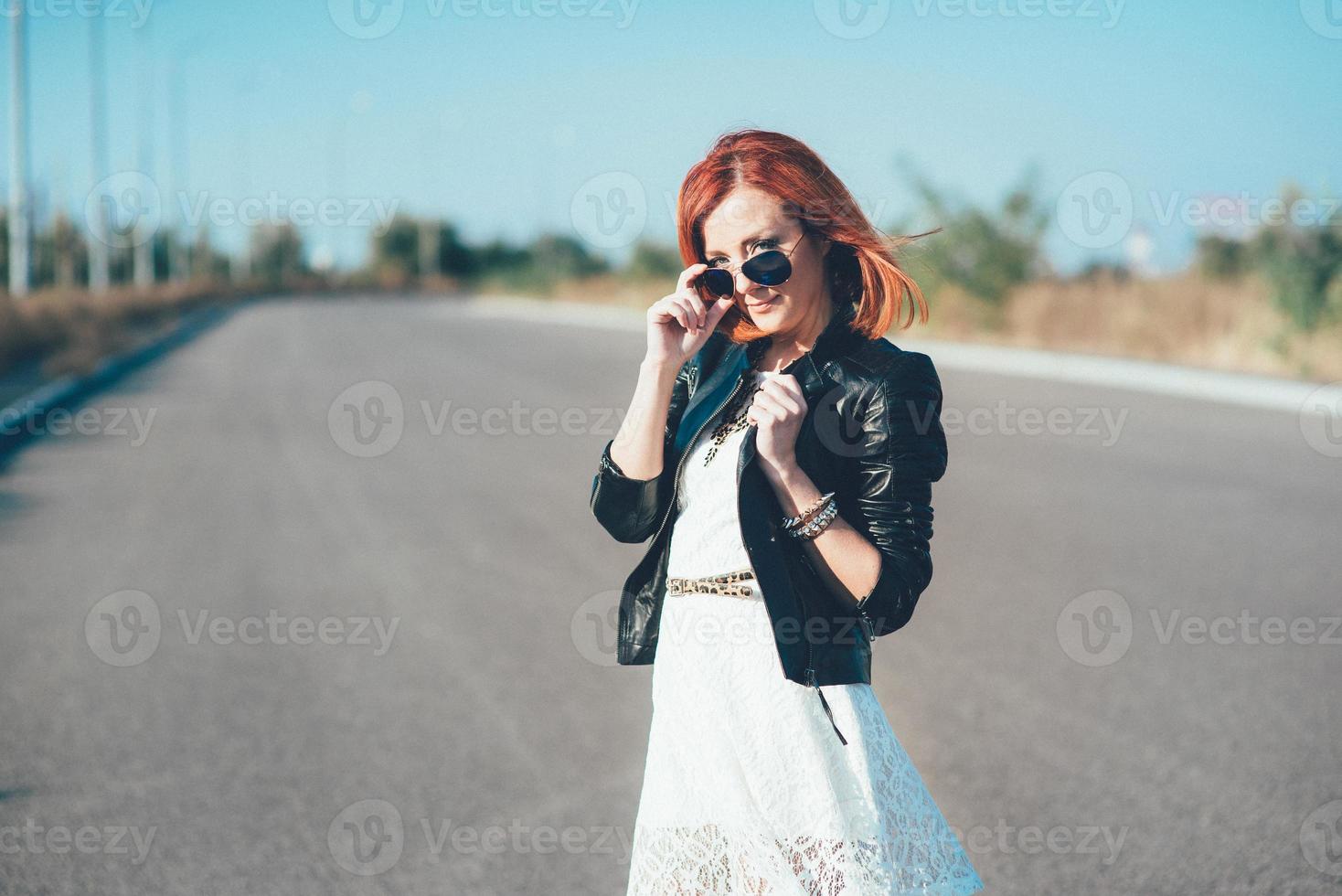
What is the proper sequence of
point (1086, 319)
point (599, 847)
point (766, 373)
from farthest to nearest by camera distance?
point (1086, 319), point (599, 847), point (766, 373)

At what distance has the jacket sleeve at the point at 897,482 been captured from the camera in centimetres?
208

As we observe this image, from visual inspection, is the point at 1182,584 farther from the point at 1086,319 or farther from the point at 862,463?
the point at 1086,319

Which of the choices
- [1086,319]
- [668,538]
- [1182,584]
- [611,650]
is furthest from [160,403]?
[1086,319]

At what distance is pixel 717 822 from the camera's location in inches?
83.9

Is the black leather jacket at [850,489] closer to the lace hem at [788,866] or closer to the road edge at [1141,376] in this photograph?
the lace hem at [788,866]

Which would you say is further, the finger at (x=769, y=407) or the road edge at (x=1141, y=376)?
the road edge at (x=1141, y=376)

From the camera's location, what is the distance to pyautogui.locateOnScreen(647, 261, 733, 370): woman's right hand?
2092 millimetres

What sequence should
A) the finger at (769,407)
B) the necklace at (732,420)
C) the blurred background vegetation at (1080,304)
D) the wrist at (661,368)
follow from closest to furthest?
the finger at (769,407) < the wrist at (661,368) < the necklace at (732,420) < the blurred background vegetation at (1080,304)

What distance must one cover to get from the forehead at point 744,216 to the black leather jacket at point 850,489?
202 mm

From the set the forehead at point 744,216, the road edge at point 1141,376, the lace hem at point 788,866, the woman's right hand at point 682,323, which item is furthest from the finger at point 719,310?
the road edge at point 1141,376

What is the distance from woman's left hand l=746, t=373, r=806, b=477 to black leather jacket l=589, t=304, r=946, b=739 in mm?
56

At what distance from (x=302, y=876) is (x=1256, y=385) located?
554 inches

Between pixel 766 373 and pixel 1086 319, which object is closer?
pixel 766 373

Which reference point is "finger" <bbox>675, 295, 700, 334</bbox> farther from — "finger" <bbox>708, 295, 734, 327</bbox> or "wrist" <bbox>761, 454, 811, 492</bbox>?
"wrist" <bbox>761, 454, 811, 492</bbox>
